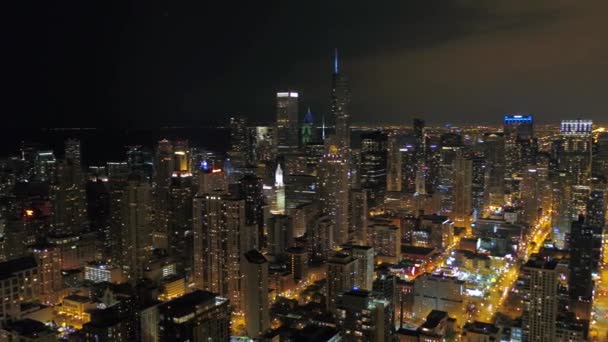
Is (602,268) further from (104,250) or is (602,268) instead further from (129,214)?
(104,250)

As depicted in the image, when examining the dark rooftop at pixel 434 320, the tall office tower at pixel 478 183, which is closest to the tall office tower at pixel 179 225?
the dark rooftop at pixel 434 320

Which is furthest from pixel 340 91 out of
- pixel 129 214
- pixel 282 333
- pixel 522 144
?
pixel 282 333

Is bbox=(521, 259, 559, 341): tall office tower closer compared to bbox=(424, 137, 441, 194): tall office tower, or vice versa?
bbox=(521, 259, 559, 341): tall office tower

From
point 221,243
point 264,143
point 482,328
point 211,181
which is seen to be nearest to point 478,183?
point 264,143

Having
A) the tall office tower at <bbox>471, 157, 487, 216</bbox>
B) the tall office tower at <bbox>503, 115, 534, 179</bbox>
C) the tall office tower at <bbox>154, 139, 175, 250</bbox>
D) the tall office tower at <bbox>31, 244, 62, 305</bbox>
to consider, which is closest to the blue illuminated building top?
the tall office tower at <bbox>503, 115, 534, 179</bbox>

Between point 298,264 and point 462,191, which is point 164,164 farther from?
point 462,191

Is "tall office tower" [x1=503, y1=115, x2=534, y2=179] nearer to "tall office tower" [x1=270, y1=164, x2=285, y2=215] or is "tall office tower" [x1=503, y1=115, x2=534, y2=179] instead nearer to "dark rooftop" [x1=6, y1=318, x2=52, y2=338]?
"tall office tower" [x1=270, y1=164, x2=285, y2=215]
